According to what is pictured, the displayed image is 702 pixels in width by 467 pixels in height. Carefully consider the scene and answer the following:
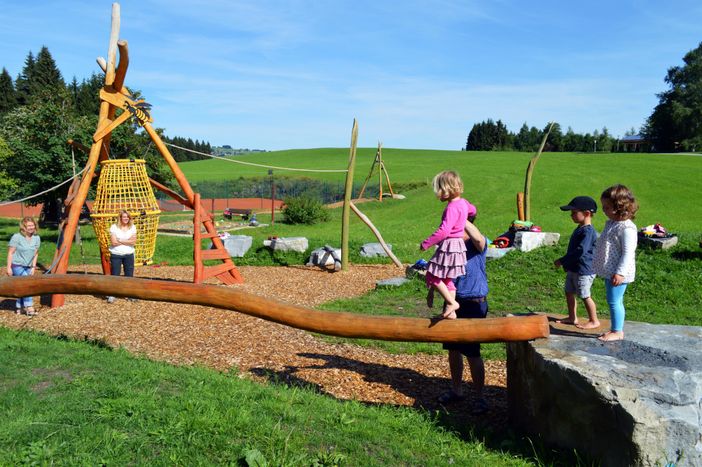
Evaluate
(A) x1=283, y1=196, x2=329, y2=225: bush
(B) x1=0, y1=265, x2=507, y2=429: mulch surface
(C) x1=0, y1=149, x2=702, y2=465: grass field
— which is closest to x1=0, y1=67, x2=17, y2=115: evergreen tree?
(A) x1=283, y1=196, x2=329, y2=225: bush

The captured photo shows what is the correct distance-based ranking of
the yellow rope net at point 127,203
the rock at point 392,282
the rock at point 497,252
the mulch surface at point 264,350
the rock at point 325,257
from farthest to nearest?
1. the rock at point 325,257
2. the rock at point 497,252
3. the rock at point 392,282
4. the yellow rope net at point 127,203
5. the mulch surface at point 264,350

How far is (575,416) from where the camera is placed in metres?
3.62

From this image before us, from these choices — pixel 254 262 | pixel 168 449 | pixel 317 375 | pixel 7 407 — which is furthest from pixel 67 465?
pixel 254 262

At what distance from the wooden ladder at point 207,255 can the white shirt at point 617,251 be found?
6877 mm

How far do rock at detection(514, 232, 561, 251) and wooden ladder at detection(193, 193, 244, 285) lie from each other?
225 inches

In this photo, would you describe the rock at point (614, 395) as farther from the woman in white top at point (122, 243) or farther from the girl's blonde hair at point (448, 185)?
the woman in white top at point (122, 243)

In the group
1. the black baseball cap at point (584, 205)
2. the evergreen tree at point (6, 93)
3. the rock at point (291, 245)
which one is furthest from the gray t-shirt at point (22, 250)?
the evergreen tree at point (6, 93)

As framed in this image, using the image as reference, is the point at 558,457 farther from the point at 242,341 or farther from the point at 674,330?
the point at 242,341

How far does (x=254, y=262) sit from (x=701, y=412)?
11.3 meters

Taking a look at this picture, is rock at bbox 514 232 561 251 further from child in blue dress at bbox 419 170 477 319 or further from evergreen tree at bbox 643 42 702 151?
evergreen tree at bbox 643 42 702 151

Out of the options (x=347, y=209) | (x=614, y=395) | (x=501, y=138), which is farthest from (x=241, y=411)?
(x=501, y=138)

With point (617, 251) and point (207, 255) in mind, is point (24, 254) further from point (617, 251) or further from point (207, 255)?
point (617, 251)

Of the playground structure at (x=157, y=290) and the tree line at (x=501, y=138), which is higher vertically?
the tree line at (x=501, y=138)

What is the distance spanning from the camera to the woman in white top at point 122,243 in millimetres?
8961
